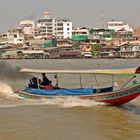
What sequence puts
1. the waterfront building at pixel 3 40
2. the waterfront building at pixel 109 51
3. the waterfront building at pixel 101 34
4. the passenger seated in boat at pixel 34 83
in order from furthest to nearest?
the waterfront building at pixel 3 40 < the waterfront building at pixel 101 34 < the waterfront building at pixel 109 51 < the passenger seated in boat at pixel 34 83

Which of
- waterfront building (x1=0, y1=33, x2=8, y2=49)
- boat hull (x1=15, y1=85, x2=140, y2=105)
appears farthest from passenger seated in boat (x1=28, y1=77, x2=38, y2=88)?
waterfront building (x1=0, y1=33, x2=8, y2=49)

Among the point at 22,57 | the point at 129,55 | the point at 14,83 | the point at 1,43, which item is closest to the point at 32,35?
the point at 1,43

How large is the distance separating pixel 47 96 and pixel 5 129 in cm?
446

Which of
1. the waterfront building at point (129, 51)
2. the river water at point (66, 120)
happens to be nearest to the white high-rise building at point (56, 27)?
the waterfront building at point (129, 51)

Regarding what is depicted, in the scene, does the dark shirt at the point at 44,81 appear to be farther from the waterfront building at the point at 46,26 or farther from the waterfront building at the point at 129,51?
the waterfront building at the point at 46,26

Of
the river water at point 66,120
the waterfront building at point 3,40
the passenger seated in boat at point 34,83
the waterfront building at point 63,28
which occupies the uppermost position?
the waterfront building at point 63,28

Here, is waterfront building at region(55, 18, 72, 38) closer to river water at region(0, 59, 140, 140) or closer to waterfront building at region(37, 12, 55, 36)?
waterfront building at region(37, 12, 55, 36)

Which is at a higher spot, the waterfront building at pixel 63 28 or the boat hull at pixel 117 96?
the waterfront building at pixel 63 28

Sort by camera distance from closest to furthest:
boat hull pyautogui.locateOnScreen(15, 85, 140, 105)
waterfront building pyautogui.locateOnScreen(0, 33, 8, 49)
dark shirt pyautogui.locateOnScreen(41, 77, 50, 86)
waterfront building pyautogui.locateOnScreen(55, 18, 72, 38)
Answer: boat hull pyautogui.locateOnScreen(15, 85, 140, 105)
dark shirt pyautogui.locateOnScreen(41, 77, 50, 86)
waterfront building pyautogui.locateOnScreen(0, 33, 8, 49)
waterfront building pyautogui.locateOnScreen(55, 18, 72, 38)

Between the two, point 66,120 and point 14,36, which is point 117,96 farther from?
point 14,36

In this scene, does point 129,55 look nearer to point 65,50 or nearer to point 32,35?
point 65,50

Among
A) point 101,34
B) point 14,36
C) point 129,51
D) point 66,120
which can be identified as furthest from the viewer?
point 14,36

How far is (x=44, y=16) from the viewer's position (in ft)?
436

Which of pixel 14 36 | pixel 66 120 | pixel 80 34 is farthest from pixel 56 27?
pixel 66 120
